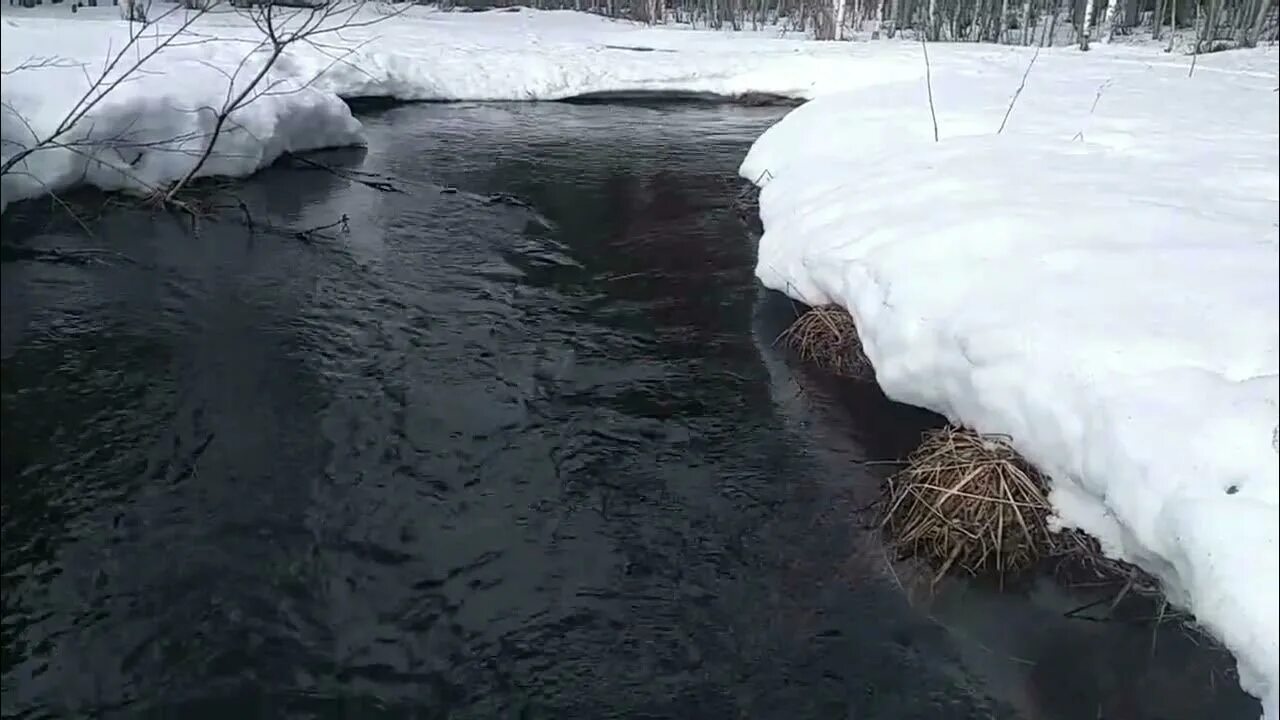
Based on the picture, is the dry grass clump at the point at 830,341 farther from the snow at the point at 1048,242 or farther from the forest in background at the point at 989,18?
the forest in background at the point at 989,18

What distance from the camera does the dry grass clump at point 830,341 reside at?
580 cm

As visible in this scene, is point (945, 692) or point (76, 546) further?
point (76, 546)

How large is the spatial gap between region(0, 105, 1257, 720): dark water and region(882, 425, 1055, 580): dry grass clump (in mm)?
→ 163

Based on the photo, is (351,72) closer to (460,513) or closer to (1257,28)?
(460,513)

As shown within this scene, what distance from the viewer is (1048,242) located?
4.79 m

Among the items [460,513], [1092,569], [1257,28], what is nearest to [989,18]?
[1257,28]

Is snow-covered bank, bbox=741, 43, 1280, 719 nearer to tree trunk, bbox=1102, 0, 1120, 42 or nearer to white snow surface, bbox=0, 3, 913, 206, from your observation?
white snow surface, bbox=0, 3, 913, 206

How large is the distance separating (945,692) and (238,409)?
3392mm

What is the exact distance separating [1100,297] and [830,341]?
1.90 m

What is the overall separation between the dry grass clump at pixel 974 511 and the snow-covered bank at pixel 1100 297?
4.4 inches

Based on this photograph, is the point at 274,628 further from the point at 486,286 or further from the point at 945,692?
the point at 486,286

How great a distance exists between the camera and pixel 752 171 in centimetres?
928

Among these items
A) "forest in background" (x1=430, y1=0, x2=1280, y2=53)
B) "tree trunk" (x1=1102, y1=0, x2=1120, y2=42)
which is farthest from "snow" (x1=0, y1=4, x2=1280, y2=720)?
"tree trunk" (x1=1102, y1=0, x2=1120, y2=42)

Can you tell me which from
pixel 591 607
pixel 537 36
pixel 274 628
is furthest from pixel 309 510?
pixel 537 36
